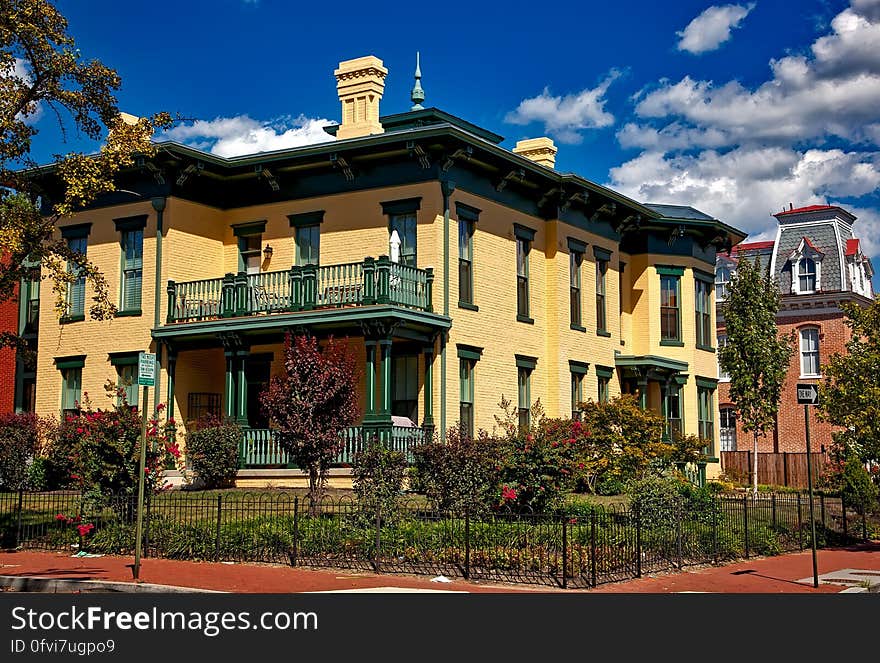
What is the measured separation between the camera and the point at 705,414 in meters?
41.4

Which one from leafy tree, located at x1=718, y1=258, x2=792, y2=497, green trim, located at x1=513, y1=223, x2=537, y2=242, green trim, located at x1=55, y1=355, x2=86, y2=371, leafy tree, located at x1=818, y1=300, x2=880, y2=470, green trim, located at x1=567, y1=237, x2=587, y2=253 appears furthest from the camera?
leafy tree, located at x1=718, y1=258, x2=792, y2=497

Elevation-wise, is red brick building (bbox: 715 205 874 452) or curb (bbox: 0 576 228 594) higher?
red brick building (bbox: 715 205 874 452)

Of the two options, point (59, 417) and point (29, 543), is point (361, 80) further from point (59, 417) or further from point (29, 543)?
point (29, 543)

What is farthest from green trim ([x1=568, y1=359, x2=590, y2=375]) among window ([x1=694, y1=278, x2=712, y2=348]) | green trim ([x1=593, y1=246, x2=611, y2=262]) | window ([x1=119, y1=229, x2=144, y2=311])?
window ([x1=119, y1=229, x2=144, y2=311])

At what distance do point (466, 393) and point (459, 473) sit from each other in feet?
31.0

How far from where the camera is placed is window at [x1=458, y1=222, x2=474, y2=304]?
29.8 metres

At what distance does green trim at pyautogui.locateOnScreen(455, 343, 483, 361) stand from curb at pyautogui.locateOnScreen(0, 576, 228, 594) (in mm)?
14354

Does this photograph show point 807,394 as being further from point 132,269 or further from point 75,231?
point 75,231

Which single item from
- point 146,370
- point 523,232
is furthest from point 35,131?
point 523,232

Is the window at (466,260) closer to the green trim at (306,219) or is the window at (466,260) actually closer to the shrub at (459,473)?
the green trim at (306,219)

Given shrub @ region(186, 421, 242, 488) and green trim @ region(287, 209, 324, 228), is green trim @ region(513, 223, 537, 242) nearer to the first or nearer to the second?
green trim @ region(287, 209, 324, 228)

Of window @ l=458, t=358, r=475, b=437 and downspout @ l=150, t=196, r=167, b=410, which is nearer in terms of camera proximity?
window @ l=458, t=358, r=475, b=437
